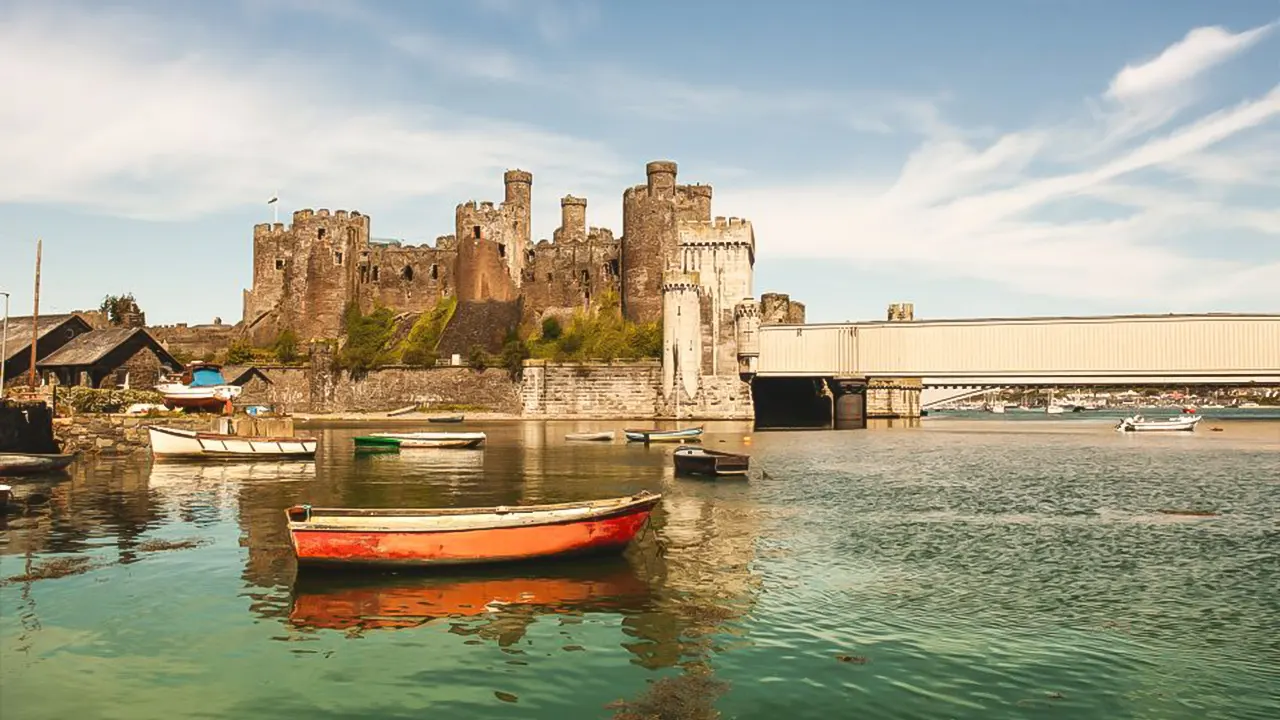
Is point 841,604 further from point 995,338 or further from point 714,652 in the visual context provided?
point 995,338

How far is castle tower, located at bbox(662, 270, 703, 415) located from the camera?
7212cm

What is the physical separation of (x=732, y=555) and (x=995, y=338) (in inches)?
2231

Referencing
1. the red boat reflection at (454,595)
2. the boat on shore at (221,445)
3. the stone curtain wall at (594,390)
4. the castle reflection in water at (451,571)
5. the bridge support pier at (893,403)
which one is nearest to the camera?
the castle reflection in water at (451,571)

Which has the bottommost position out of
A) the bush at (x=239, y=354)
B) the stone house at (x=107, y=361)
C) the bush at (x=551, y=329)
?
the stone house at (x=107, y=361)

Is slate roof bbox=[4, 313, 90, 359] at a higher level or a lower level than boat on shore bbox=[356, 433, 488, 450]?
higher

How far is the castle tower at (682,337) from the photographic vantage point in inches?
2840

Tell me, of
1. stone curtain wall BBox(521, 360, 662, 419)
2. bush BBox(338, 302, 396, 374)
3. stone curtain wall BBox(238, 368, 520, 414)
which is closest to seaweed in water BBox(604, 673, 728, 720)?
stone curtain wall BBox(521, 360, 662, 419)

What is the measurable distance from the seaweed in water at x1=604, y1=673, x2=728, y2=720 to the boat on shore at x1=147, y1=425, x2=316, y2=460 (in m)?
31.9

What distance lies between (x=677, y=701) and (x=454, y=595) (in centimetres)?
576

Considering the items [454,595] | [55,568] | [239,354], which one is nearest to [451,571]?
[454,595]

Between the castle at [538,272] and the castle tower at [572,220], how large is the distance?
118 mm

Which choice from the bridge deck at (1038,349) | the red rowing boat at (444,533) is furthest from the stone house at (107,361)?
the bridge deck at (1038,349)

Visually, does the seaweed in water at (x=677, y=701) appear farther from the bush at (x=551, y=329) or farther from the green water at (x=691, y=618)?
the bush at (x=551, y=329)

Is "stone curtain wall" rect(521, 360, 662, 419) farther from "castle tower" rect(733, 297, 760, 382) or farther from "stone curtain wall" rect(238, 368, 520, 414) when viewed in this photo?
"castle tower" rect(733, 297, 760, 382)
